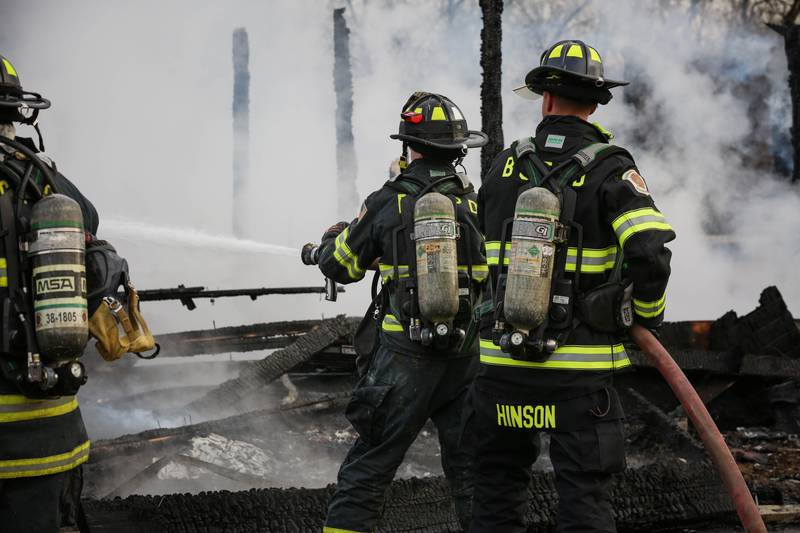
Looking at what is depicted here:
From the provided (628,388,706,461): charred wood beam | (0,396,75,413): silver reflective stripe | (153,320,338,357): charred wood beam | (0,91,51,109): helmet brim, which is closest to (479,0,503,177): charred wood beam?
(153,320,338,357): charred wood beam

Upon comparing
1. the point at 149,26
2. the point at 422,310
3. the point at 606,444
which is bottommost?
the point at 606,444

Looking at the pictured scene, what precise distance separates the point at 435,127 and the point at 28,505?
7.09 feet

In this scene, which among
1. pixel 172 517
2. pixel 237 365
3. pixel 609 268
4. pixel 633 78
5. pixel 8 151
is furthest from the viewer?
pixel 633 78

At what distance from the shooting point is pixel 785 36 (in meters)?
14.5

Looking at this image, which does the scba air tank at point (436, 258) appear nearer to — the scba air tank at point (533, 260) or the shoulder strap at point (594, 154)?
the scba air tank at point (533, 260)

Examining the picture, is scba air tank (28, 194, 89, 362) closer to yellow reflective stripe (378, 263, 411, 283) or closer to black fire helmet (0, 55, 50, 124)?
black fire helmet (0, 55, 50, 124)

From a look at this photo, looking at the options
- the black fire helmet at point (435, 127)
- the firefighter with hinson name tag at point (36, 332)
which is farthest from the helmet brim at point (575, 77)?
the firefighter with hinson name tag at point (36, 332)

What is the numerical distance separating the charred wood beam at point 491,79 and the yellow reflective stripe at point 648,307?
4.71m

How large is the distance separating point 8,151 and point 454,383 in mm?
1947

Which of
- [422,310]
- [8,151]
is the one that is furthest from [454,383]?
[8,151]

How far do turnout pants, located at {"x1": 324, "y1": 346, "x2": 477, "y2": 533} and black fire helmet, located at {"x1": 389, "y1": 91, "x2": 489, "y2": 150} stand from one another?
2.94 ft

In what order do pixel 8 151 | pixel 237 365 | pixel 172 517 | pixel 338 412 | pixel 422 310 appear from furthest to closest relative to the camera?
pixel 237 365
pixel 338 412
pixel 172 517
pixel 422 310
pixel 8 151

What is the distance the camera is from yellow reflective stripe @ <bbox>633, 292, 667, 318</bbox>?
3020mm

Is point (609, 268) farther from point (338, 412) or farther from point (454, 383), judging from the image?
point (338, 412)
